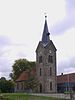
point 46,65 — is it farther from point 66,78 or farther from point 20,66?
point 20,66

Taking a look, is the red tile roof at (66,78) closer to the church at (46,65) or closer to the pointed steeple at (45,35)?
the church at (46,65)

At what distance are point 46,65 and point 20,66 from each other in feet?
61.4

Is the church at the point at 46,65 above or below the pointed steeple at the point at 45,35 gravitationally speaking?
below

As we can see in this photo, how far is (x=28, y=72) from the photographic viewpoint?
346 feet

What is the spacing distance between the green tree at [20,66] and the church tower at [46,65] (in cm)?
1458

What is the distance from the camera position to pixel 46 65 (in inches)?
3826

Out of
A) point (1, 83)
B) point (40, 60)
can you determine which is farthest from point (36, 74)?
point (1, 83)

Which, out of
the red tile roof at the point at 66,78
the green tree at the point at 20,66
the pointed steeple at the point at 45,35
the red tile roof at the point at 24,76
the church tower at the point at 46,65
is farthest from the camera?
the green tree at the point at 20,66

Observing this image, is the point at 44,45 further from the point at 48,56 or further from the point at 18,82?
the point at 18,82

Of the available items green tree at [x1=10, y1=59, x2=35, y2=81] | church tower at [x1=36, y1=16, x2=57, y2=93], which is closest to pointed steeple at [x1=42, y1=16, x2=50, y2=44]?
church tower at [x1=36, y1=16, x2=57, y2=93]

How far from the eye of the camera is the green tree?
112875mm

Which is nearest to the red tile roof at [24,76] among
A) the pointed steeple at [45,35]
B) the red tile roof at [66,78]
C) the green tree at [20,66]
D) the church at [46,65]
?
the church at [46,65]

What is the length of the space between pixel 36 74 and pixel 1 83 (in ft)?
36.1

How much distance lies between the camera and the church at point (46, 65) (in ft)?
317
